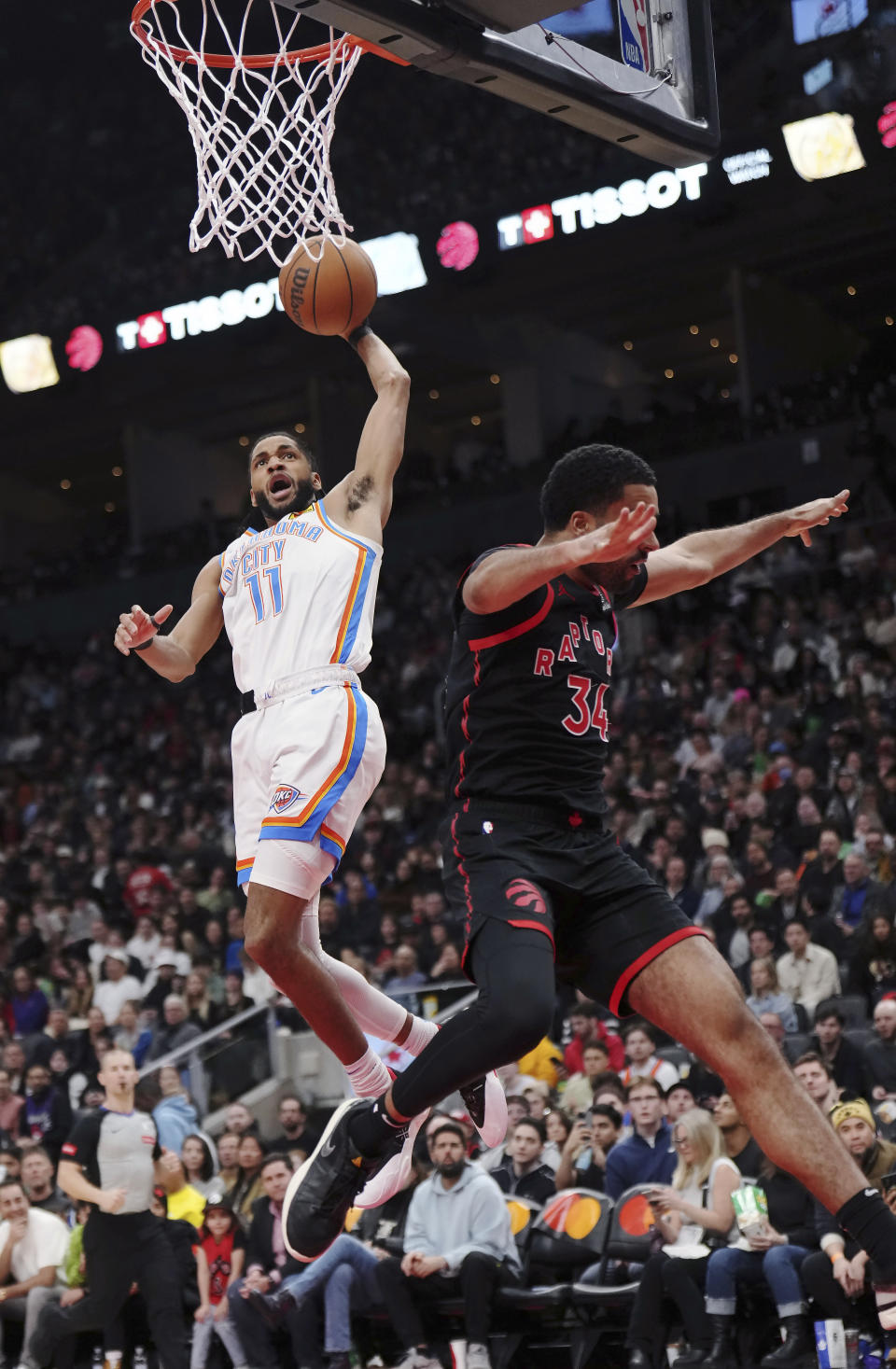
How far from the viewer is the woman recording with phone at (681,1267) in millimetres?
8797

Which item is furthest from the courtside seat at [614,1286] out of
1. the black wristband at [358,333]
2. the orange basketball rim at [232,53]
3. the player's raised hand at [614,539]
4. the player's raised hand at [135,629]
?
the orange basketball rim at [232,53]

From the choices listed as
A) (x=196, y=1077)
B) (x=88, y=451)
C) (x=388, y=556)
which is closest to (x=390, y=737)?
(x=388, y=556)

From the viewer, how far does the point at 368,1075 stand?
5.59 m

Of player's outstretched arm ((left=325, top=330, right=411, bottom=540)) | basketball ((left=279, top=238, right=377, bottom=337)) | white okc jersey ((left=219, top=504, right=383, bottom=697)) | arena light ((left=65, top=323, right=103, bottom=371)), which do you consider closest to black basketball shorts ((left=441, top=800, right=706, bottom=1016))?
white okc jersey ((left=219, top=504, right=383, bottom=697))

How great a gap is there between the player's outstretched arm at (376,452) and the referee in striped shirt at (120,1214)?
5.29 meters

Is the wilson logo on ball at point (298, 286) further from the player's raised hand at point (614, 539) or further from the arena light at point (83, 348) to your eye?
the arena light at point (83, 348)

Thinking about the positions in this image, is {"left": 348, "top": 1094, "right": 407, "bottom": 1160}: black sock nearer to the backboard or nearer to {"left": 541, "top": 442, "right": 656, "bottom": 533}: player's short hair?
{"left": 541, "top": 442, "right": 656, "bottom": 533}: player's short hair

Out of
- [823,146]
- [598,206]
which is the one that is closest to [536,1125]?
[823,146]

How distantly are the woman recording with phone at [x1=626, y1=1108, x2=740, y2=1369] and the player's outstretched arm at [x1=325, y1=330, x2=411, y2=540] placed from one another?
4873 millimetres

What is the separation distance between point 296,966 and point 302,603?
1.17 metres

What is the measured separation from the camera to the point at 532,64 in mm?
5512

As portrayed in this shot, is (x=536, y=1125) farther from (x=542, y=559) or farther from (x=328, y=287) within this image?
(x=542, y=559)

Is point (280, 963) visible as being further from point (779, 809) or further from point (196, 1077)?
point (779, 809)

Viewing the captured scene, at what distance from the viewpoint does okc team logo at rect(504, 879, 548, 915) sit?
451 cm
